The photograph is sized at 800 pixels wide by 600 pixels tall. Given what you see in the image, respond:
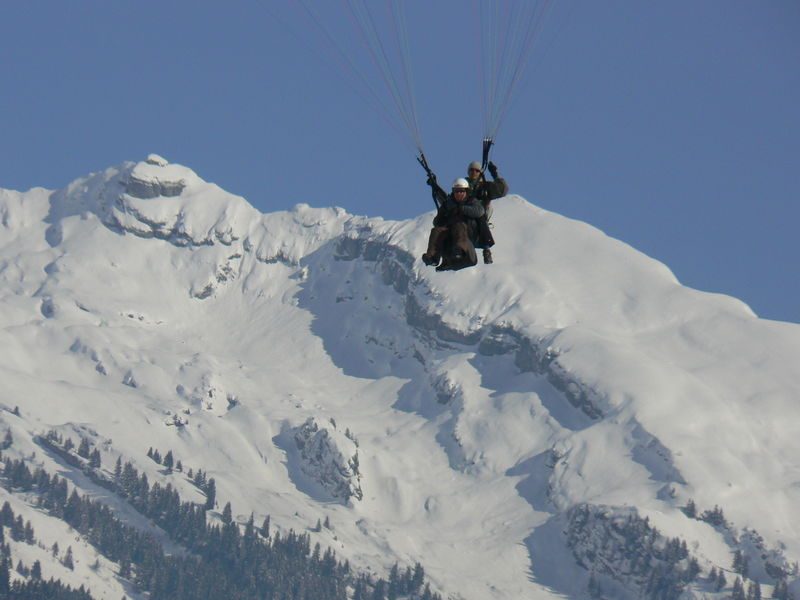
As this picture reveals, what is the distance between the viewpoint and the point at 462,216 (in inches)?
3282

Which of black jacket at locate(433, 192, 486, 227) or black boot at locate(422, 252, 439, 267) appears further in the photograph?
black boot at locate(422, 252, 439, 267)

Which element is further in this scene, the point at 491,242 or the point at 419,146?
the point at 491,242

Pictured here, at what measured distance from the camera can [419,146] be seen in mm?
79000

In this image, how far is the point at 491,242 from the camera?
8569 centimetres

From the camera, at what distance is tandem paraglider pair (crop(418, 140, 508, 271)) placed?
8294 cm

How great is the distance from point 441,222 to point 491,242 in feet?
10.5

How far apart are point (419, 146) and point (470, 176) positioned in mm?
5275

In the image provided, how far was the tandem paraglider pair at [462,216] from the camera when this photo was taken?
8294 centimetres

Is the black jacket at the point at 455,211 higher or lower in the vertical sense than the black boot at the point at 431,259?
higher

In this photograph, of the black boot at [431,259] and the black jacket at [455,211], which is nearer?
the black jacket at [455,211]

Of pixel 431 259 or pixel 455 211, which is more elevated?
pixel 455 211

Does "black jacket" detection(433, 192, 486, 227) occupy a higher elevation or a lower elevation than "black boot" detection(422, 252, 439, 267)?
higher

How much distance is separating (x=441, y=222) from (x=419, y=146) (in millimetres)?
5496
